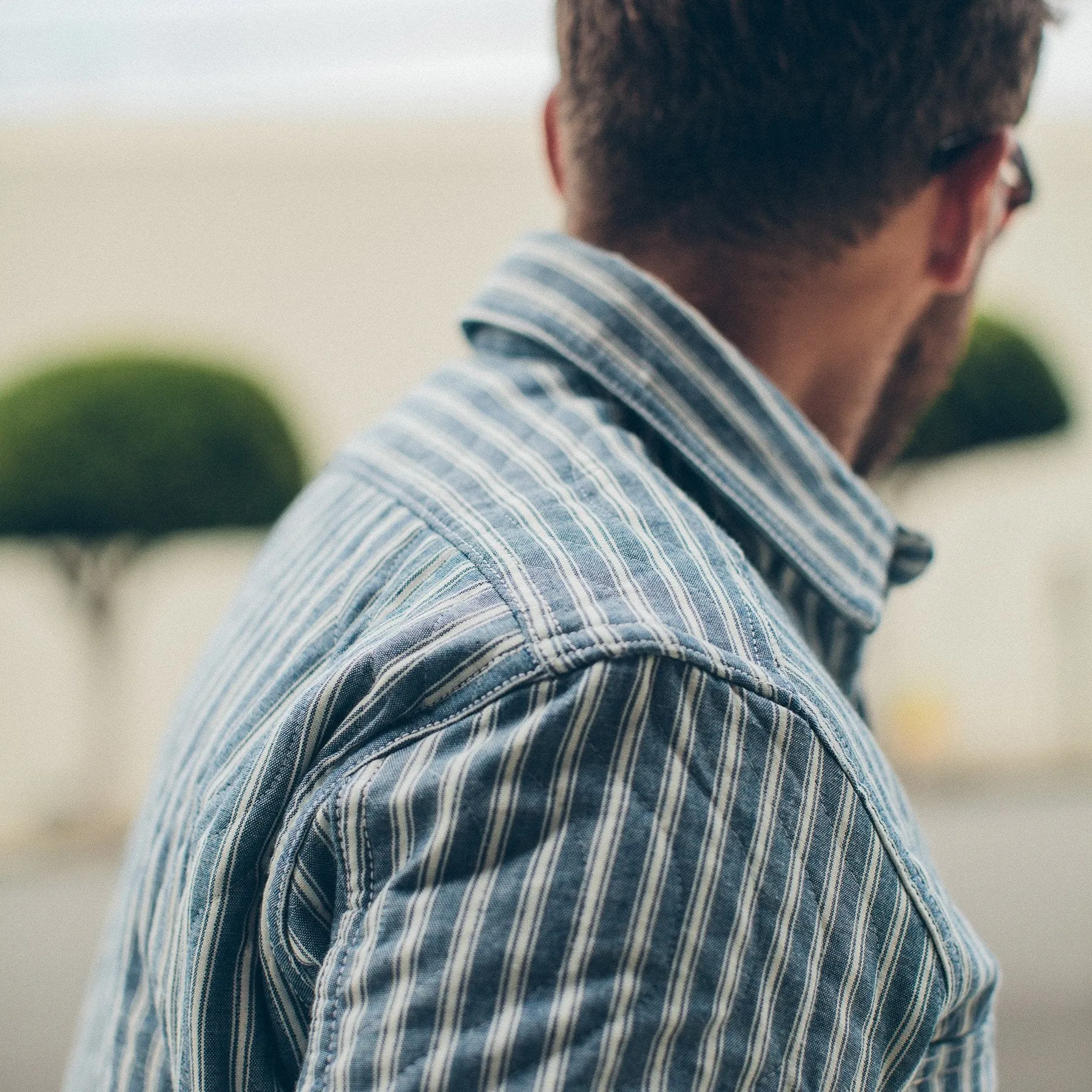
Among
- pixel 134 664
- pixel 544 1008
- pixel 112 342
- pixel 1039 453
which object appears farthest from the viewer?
pixel 1039 453

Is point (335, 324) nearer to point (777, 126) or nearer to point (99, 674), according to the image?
point (99, 674)

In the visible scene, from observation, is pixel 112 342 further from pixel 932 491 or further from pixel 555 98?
pixel 932 491

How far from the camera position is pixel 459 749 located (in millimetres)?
386

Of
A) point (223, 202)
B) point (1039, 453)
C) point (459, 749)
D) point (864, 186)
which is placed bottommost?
point (1039, 453)

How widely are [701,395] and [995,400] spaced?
2456 millimetres

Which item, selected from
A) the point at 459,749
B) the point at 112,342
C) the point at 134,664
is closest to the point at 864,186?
A: the point at 459,749

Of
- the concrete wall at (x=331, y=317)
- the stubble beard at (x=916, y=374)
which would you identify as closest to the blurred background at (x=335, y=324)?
the concrete wall at (x=331, y=317)

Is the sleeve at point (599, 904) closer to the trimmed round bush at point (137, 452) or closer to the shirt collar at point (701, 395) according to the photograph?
the shirt collar at point (701, 395)

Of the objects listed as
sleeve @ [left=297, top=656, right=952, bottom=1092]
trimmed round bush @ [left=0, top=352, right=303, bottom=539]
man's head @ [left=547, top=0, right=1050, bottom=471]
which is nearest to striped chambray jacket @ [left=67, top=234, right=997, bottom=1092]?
sleeve @ [left=297, top=656, right=952, bottom=1092]

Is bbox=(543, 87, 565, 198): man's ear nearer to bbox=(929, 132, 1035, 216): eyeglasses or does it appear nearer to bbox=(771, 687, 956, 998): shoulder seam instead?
bbox=(929, 132, 1035, 216): eyeglasses

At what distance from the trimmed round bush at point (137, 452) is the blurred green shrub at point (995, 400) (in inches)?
62.7

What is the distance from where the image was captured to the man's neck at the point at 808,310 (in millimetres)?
582

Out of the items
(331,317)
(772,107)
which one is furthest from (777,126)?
(331,317)

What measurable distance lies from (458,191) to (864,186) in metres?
4.13
